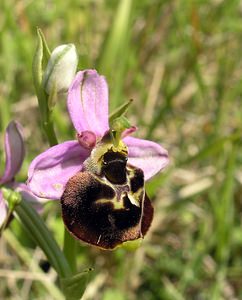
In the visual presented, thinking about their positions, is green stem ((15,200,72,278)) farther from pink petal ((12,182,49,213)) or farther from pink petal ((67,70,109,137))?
pink petal ((67,70,109,137))

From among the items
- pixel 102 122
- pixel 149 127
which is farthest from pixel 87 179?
pixel 149 127

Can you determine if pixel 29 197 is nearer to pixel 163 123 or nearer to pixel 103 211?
pixel 103 211

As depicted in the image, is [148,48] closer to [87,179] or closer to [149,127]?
[149,127]

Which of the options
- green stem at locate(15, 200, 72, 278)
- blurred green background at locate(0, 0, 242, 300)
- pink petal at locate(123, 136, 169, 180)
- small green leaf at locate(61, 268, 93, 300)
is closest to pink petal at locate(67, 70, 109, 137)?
pink petal at locate(123, 136, 169, 180)

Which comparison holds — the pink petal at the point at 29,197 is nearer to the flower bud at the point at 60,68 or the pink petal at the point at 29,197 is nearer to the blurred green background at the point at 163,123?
the flower bud at the point at 60,68

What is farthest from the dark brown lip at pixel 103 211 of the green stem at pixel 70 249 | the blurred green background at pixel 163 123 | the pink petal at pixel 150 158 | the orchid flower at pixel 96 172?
the blurred green background at pixel 163 123
